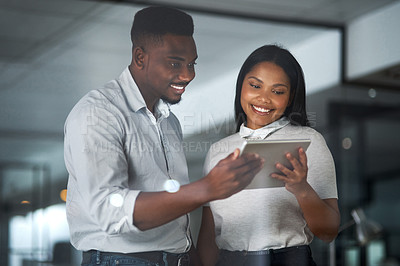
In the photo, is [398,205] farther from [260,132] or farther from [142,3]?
[142,3]

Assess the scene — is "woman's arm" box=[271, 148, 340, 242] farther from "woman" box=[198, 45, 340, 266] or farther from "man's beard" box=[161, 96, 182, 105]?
"man's beard" box=[161, 96, 182, 105]

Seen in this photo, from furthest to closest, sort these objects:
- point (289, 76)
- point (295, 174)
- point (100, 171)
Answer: point (289, 76)
point (295, 174)
point (100, 171)

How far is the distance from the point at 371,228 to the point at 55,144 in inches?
89.6

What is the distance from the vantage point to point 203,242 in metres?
1.85

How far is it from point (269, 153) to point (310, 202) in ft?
0.90

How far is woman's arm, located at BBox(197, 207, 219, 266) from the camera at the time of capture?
1.85 meters

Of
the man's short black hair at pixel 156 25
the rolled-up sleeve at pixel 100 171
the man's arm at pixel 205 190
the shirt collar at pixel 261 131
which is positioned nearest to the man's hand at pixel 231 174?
the man's arm at pixel 205 190

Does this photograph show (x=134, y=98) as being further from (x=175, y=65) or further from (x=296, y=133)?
(x=296, y=133)

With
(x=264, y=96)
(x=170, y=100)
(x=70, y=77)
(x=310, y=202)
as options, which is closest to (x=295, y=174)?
(x=310, y=202)

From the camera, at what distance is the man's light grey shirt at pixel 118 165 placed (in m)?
1.66

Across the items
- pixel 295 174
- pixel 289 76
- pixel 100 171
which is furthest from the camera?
pixel 289 76

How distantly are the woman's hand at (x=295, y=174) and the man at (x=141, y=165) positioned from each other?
0.37 ft

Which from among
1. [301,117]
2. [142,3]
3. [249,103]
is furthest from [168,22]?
[301,117]

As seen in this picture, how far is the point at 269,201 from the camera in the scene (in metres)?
1.90
